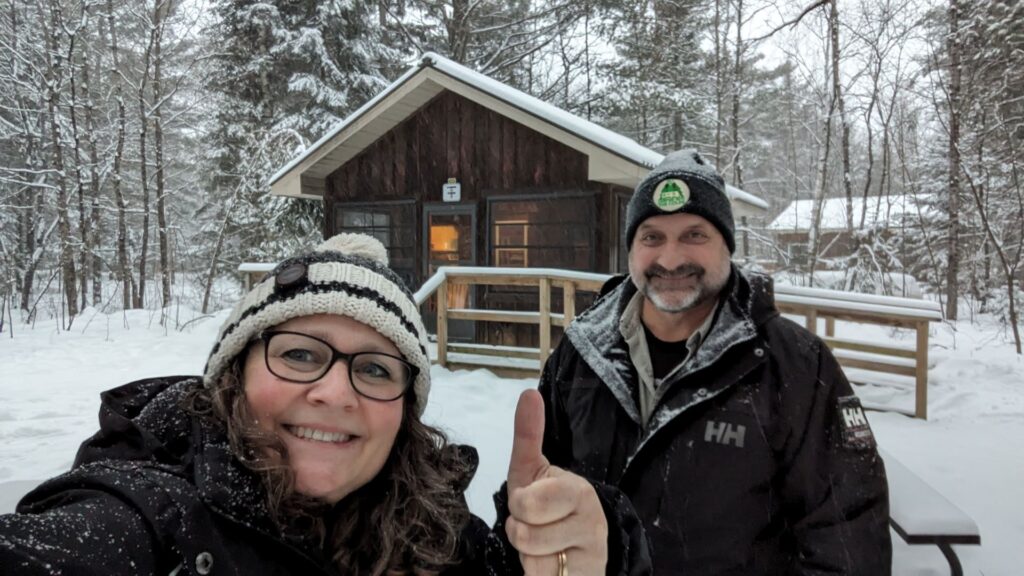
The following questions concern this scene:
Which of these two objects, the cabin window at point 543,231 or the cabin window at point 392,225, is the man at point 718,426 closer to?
the cabin window at point 543,231

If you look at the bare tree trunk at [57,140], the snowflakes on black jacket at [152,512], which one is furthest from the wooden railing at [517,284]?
the bare tree trunk at [57,140]

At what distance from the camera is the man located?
1.63 m

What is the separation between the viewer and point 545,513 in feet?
3.08

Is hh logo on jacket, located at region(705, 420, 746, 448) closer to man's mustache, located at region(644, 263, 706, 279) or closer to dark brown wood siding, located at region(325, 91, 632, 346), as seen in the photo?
man's mustache, located at region(644, 263, 706, 279)

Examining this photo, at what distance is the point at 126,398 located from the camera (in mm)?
1153

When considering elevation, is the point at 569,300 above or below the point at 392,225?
below

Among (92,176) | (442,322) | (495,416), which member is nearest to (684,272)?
(495,416)

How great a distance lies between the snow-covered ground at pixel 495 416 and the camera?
3236 millimetres

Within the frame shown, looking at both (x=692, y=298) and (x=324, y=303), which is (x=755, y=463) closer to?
(x=692, y=298)

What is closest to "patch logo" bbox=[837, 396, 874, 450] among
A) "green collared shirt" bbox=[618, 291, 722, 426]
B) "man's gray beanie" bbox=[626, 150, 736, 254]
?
"green collared shirt" bbox=[618, 291, 722, 426]

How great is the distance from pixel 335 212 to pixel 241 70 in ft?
22.5

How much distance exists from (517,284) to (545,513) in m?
5.39

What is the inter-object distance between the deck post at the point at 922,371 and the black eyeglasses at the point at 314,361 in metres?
5.37

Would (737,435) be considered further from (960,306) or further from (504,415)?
(960,306)
